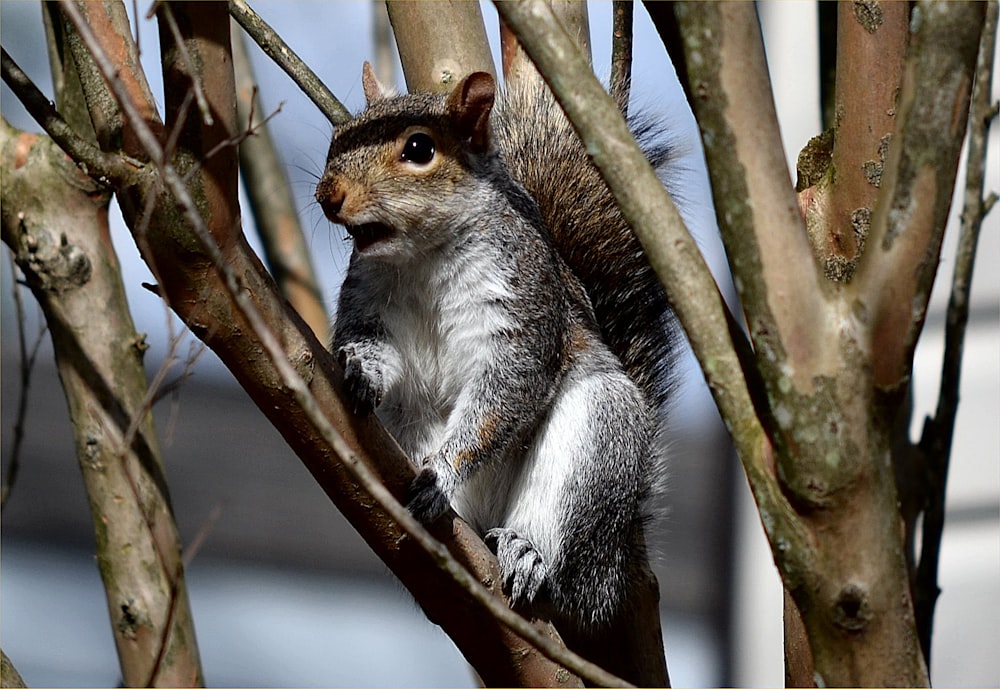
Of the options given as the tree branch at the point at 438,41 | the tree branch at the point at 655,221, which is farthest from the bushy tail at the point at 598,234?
the tree branch at the point at 655,221

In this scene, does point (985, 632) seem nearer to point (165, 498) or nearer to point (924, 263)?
point (165, 498)

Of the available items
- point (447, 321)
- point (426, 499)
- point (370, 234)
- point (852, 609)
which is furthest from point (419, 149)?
point (852, 609)

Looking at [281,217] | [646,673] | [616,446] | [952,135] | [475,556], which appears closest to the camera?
[952,135]

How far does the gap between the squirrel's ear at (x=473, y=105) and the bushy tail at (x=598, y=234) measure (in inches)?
12.1

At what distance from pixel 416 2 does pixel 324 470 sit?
1.04 m

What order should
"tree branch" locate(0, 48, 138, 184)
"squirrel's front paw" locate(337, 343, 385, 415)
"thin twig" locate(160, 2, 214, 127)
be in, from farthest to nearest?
"squirrel's front paw" locate(337, 343, 385, 415), "tree branch" locate(0, 48, 138, 184), "thin twig" locate(160, 2, 214, 127)

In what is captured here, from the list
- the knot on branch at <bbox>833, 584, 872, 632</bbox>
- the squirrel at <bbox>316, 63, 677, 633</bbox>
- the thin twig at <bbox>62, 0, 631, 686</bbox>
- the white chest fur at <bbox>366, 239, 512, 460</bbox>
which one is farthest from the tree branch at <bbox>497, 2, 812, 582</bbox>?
the white chest fur at <bbox>366, 239, 512, 460</bbox>

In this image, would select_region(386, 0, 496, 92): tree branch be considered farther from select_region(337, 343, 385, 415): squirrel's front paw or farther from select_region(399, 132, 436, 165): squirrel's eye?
select_region(337, 343, 385, 415): squirrel's front paw

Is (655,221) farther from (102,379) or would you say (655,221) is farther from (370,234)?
(102,379)

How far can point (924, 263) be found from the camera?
40.9 inches

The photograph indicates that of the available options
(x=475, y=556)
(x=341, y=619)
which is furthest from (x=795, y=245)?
(x=341, y=619)

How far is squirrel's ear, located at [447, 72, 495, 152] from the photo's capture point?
1.89 metres

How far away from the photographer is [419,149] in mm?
1896

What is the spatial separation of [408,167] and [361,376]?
413 mm
